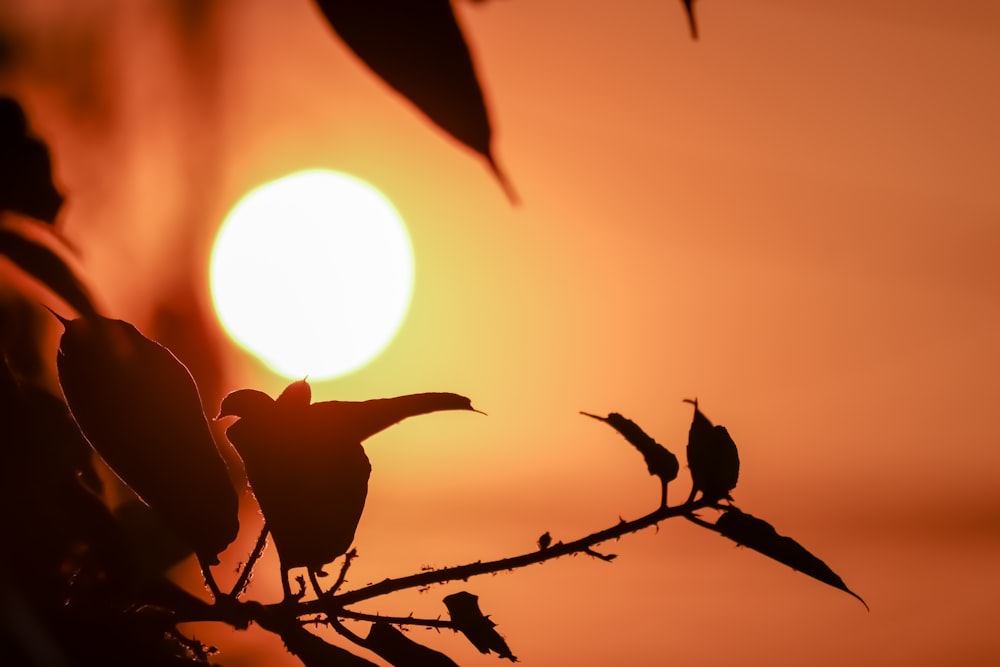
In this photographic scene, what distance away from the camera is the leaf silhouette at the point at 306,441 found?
30.7 inches

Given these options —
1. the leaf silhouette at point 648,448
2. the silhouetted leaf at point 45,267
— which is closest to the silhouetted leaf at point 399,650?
the leaf silhouette at point 648,448

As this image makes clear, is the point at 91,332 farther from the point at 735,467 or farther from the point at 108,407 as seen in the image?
the point at 735,467

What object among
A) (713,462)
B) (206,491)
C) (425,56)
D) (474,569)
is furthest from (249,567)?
(425,56)

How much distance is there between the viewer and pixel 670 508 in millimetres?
820

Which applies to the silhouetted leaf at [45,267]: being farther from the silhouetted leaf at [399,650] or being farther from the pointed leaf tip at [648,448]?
the pointed leaf tip at [648,448]

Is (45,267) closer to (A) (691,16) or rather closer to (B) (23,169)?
(B) (23,169)

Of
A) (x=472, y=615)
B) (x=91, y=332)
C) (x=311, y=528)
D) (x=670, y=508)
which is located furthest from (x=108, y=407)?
(x=670, y=508)

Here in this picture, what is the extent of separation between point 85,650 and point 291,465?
23cm

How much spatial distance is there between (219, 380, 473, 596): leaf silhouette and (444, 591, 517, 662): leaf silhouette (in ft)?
0.45

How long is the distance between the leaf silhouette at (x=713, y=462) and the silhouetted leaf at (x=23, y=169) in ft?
1.86

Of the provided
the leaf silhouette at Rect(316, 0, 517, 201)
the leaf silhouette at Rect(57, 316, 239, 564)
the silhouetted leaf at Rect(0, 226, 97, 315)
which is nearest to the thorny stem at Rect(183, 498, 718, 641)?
the leaf silhouette at Rect(57, 316, 239, 564)

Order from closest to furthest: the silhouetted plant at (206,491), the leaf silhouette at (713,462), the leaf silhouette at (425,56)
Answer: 1. the leaf silhouette at (425,56)
2. the silhouetted plant at (206,491)
3. the leaf silhouette at (713,462)

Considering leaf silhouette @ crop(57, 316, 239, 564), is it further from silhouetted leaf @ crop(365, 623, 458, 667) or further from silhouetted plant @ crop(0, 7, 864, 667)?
silhouetted leaf @ crop(365, 623, 458, 667)

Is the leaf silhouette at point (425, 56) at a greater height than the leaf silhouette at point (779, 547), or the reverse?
the leaf silhouette at point (779, 547)
